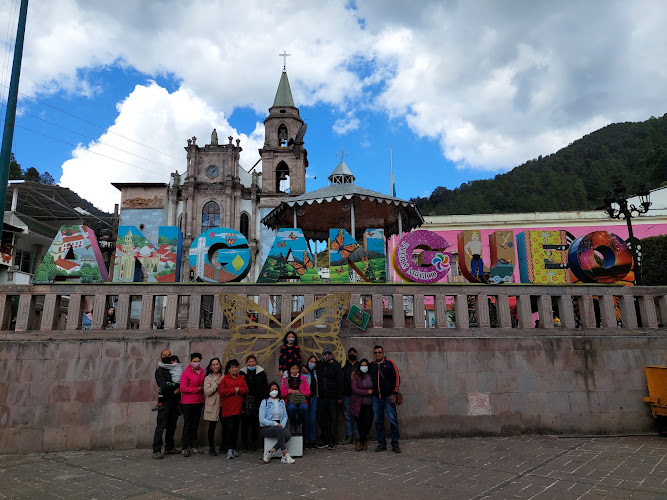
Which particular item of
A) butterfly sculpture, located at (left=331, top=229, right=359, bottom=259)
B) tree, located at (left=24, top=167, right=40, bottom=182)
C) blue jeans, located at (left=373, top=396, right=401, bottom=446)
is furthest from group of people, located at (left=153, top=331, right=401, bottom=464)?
tree, located at (left=24, top=167, right=40, bottom=182)

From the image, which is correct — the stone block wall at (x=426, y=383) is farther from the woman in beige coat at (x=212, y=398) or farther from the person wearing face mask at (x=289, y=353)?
the woman in beige coat at (x=212, y=398)

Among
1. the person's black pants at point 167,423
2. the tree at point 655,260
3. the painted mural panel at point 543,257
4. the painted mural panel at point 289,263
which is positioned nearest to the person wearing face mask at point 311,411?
Answer: the person's black pants at point 167,423

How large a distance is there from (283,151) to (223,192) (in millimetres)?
5877

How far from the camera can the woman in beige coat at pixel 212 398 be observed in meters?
8.85

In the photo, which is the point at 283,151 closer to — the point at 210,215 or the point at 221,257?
the point at 210,215

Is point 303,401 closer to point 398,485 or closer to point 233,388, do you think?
point 233,388

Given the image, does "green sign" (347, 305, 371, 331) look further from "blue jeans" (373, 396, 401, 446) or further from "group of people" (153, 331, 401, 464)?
"blue jeans" (373, 396, 401, 446)

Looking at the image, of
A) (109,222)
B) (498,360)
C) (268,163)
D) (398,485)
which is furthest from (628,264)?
(109,222)

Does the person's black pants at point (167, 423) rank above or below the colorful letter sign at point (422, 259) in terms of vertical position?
below

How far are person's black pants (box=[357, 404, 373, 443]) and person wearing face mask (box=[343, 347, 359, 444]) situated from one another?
44 centimetres

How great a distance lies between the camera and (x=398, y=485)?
675 cm

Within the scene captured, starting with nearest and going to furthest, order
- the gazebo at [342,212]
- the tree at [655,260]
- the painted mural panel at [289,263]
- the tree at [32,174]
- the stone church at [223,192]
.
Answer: the painted mural panel at [289,263] < the gazebo at [342,212] < the tree at [655,260] < the stone church at [223,192] < the tree at [32,174]

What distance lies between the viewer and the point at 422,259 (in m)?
12.3

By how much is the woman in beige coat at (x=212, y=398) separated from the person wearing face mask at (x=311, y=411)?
1.72 metres
